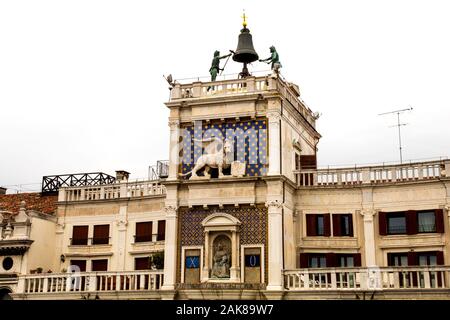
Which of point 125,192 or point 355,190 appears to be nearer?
point 355,190

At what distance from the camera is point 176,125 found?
40.3 m

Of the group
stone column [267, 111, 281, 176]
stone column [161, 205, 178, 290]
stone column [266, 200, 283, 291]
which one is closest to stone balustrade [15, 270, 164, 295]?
stone column [161, 205, 178, 290]

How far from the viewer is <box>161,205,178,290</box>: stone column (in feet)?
126

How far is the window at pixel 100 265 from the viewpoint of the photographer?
1740 inches

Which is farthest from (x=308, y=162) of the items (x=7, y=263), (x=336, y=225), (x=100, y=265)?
(x=7, y=263)

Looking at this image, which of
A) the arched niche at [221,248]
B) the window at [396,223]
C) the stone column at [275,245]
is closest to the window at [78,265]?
the arched niche at [221,248]

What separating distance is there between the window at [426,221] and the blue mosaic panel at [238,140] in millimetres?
9134

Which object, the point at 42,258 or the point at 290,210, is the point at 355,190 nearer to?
the point at 290,210

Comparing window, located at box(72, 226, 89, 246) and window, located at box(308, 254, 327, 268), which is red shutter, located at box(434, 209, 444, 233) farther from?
window, located at box(72, 226, 89, 246)

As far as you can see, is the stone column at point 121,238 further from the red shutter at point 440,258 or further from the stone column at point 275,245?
the red shutter at point 440,258

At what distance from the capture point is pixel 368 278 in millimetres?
35500

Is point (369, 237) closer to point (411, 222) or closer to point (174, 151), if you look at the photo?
point (411, 222)
